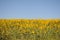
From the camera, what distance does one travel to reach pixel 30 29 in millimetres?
7379

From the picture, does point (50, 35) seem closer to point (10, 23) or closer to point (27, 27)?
point (27, 27)

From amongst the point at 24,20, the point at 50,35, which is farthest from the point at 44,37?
the point at 24,20

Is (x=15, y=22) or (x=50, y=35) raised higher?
(x=15, y=22)

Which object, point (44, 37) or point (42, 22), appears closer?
point (44, 37)

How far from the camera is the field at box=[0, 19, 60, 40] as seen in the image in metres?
7.08

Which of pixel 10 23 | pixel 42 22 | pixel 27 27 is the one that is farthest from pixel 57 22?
pixel 10 23

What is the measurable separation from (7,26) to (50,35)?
1.75 metres

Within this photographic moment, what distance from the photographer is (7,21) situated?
7840 mm

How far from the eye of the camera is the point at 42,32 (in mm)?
7227

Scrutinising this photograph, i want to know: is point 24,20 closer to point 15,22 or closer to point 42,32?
point 15,22

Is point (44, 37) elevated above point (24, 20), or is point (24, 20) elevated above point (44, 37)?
point (24, 20)

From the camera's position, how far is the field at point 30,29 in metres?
7.08

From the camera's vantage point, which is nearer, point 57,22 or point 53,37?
point 53,37

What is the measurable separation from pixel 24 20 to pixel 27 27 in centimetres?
56
